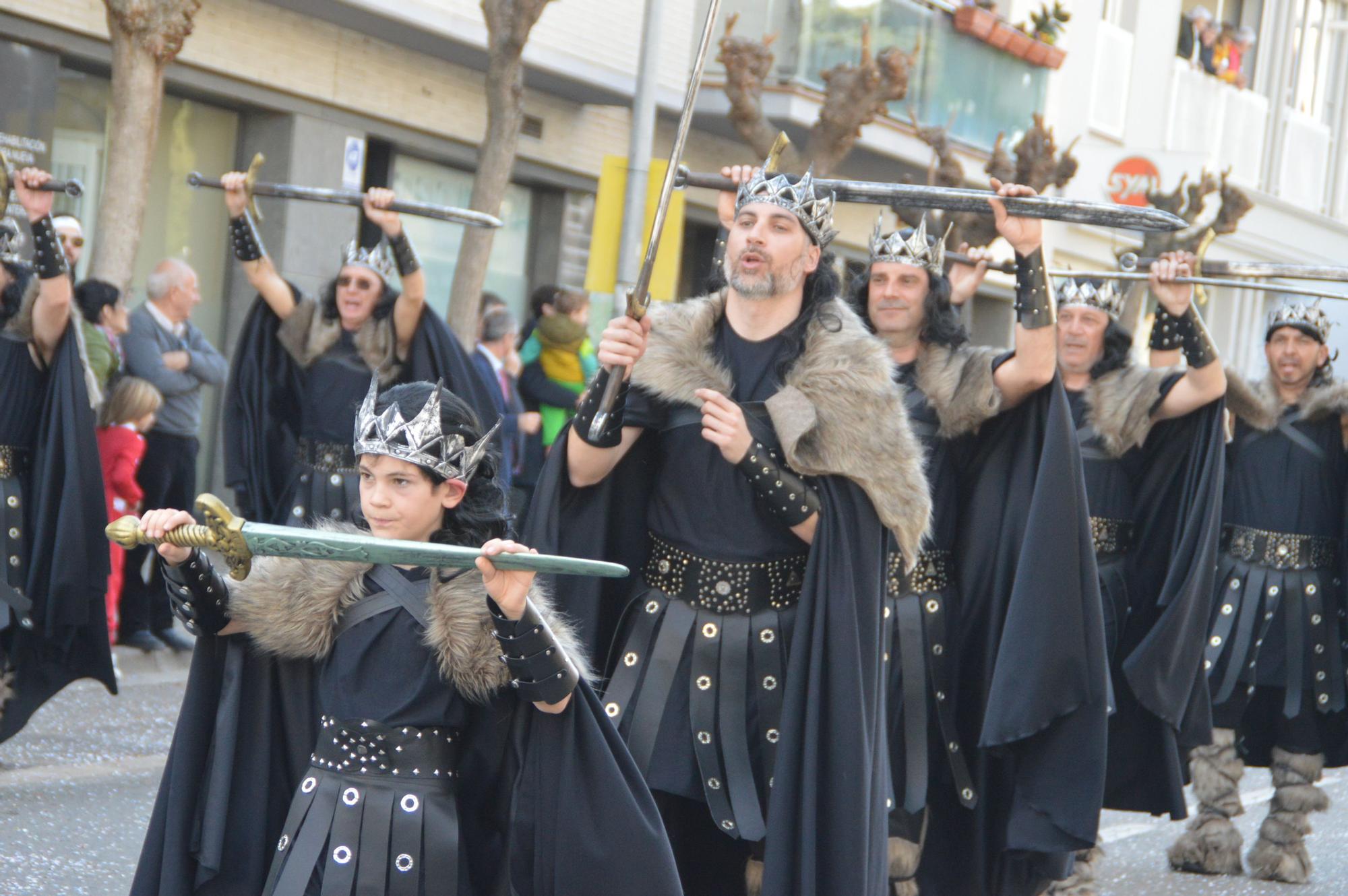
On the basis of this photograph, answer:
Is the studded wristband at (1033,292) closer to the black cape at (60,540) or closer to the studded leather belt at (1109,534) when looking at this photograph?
the studded leather belt at (1109,534)

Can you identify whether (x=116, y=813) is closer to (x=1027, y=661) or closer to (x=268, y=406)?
(x=268, y=406)

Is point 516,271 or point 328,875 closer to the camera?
point 328,875

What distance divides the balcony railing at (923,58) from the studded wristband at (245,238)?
9.04m

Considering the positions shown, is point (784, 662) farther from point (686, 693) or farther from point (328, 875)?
point (328, 875)

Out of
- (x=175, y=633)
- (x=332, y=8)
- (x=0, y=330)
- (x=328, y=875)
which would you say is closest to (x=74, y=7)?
(x=332, y=8)

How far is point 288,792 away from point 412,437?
75cm

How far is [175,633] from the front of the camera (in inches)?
348

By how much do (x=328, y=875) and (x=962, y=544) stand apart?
2360 millimetres

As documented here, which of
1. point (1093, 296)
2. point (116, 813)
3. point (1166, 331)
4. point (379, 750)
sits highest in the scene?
point (1093, 296)

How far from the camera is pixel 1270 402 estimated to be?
675 centimetres

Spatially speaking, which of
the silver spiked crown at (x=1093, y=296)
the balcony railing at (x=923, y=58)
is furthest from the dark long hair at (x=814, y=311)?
the balcony railing at (x=923, y=58)

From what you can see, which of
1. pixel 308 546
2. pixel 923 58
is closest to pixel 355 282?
pixel 308 546

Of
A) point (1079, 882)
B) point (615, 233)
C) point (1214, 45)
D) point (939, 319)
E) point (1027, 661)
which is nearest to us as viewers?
point (1027, 661)

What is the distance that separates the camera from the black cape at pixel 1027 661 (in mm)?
4852
